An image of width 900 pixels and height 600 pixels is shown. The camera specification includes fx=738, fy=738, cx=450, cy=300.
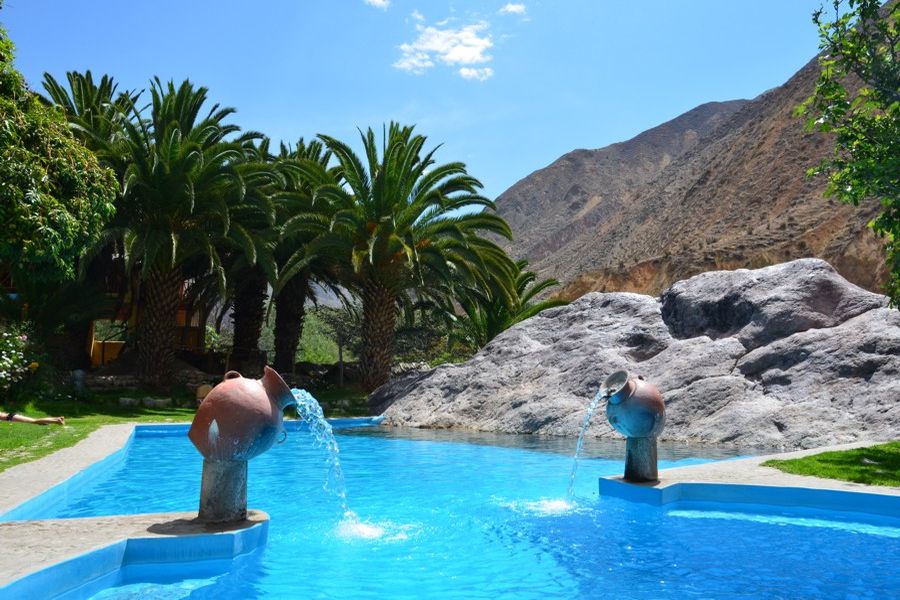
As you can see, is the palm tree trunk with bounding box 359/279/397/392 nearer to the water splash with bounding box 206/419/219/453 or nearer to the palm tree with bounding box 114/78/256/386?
the palm tree with bounding box 114/78/256/386

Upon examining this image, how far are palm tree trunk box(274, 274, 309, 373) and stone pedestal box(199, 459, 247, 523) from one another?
19294 millimetres

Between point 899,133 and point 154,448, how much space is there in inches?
506

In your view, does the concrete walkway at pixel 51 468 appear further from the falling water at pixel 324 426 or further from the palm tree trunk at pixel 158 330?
the palm tree trunk at pixel 158 330

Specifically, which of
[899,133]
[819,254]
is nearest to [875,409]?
[899,133]

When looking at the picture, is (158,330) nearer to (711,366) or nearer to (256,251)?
(256,251)

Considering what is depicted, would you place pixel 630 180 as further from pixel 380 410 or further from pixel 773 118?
pixel 380 410

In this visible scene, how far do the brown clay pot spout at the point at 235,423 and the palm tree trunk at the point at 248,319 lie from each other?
19.6m

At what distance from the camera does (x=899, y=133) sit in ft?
31.2

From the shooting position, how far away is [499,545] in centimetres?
636

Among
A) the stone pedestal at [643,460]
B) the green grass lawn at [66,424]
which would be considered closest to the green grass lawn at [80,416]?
the green grass lawn at [66,424]

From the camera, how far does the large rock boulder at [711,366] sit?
13.4 m

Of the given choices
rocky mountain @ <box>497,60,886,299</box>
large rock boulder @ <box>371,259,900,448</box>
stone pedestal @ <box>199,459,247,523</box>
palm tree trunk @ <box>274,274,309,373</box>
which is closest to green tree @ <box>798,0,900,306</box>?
large rock boulder @ <box>371,259,900,448</box>

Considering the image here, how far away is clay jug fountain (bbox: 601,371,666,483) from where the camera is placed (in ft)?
25.3

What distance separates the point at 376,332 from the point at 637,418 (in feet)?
50.7
